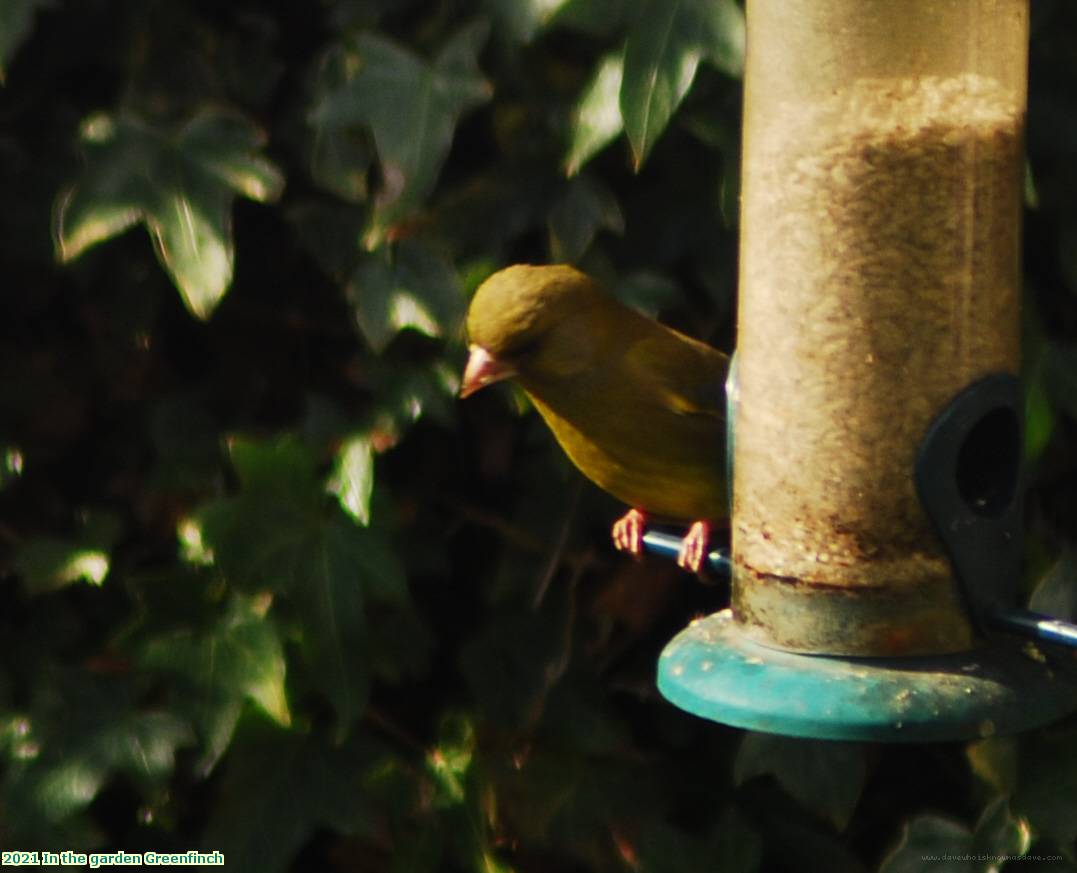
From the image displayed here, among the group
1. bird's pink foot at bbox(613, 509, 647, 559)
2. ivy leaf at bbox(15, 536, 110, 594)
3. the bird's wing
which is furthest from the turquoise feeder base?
ivy leaf at bbox(15, 536, 110, 594)

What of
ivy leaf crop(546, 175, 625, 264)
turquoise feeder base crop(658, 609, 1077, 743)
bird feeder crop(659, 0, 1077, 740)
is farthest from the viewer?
ivy leaf crop(546, 175, 625, 264)

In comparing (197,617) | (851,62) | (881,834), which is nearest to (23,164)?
(197,617)

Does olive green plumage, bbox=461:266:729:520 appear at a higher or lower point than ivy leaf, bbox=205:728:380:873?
higher

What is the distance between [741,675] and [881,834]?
111 centimetres

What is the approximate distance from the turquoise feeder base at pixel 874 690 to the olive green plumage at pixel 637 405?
1.88 ft

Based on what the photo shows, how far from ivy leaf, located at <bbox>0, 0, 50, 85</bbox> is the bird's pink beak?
2.36 feet

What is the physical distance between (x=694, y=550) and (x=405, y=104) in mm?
692

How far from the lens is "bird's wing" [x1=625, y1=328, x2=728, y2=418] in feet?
8.46

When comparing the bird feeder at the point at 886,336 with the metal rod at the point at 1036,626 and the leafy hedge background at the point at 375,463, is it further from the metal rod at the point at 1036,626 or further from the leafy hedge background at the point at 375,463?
the leafy hedge background at the point at 375,463

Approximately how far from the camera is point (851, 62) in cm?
198

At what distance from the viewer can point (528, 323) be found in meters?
2.50

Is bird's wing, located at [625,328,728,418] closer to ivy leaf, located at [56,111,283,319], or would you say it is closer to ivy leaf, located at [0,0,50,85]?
ivy leaf, located at [56,111,283,319]

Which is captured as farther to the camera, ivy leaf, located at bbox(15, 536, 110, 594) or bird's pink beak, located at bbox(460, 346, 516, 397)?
ivy leaf, located at bbox(15, 536, 110, 594)

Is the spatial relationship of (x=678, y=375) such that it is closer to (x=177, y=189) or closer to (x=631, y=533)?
(x=631, y=533)
